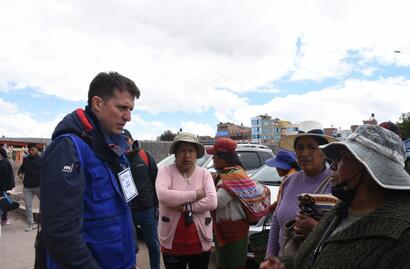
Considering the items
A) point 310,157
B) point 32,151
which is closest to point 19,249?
point 32,151

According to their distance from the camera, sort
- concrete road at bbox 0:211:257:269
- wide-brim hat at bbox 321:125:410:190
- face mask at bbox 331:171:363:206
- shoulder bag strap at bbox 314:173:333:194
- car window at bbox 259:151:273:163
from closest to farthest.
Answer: wide-brim hat at bbox 321:125:410:190
face mask at bbox 331:171:363:206
shoulder bag strap at bbox 314:173:333:194
concrete road at bbox 0:211:257:269
car window at bbox 259:151:273:163

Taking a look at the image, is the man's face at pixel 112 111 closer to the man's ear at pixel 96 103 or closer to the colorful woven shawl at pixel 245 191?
the man's ear at pixel 96 103

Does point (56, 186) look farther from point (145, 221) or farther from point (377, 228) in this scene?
point (145, 221)

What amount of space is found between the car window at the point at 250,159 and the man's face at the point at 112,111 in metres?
6.74

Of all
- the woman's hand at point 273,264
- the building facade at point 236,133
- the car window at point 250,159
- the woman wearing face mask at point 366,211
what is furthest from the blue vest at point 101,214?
the building facade at point 236,133

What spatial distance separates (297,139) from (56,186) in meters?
1.94

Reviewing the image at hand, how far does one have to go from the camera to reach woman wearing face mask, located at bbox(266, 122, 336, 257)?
246cm

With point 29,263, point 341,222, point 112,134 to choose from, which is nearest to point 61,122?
point 112,134

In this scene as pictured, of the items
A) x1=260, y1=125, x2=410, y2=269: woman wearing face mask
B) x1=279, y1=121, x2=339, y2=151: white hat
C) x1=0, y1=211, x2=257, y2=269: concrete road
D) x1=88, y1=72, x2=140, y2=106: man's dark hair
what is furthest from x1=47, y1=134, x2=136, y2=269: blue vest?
x1=0, y1=211, x2=257, y2=269: concrete road

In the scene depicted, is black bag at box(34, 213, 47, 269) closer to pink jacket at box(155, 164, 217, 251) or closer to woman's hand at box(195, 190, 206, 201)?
pink jacket at box(155, 164, 217, 251)

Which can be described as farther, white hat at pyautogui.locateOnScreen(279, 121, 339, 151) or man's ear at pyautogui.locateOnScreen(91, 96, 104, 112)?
white hat at pyautogui.locateOnScreen(279, 121, 339, 151)

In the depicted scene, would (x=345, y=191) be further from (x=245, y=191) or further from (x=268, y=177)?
(x=268, y=177)

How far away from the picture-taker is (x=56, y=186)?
1.61m

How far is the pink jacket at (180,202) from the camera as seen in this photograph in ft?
9.82
